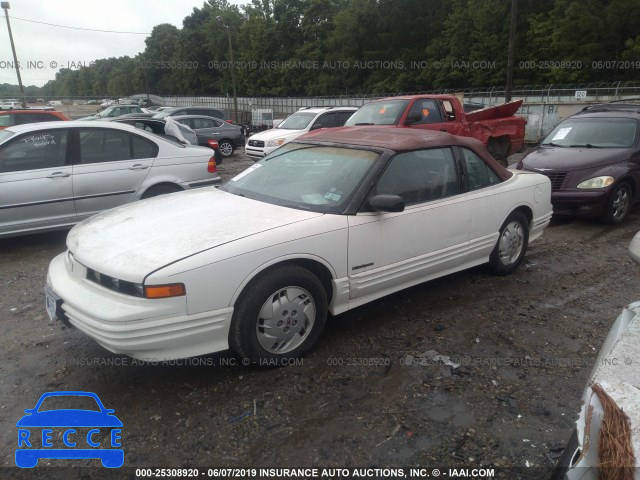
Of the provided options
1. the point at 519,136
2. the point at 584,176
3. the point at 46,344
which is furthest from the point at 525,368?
the point at 519,136

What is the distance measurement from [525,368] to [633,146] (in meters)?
5.54

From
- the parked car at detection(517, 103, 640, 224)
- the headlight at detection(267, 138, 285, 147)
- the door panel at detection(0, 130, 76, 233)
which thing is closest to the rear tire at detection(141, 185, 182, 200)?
the door panel at detection(0, 130, 76, 233)

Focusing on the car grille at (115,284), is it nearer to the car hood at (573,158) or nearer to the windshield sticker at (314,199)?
the windshield sticker at (314,199)

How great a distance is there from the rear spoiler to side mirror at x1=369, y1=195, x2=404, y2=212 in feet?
25.6

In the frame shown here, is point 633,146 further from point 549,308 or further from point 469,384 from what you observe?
point 469,384

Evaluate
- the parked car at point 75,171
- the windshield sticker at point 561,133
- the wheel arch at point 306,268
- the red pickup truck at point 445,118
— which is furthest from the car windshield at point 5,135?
the windshield sticker at point 561,133

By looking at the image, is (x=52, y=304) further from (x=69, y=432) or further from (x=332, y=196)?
(x=332, y=196)

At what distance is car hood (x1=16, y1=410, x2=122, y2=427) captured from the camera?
2854 mm

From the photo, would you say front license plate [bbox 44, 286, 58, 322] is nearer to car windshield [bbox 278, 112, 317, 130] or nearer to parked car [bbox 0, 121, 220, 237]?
parked car [bbox 0, 121, 220, 237]

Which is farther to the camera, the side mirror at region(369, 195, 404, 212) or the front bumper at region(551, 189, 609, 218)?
the front bumper at region(551, 189, 609, 218)

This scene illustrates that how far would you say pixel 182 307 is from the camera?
284cm

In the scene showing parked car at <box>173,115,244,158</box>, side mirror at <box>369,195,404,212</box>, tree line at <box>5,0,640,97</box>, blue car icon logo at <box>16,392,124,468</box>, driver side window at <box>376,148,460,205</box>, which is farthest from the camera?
tree line at <box>5,0,640,97</box>

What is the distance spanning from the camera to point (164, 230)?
3281mm

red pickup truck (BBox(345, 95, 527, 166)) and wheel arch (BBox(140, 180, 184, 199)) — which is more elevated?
red pickup truck (BBox(345, 95, 527, 166))
